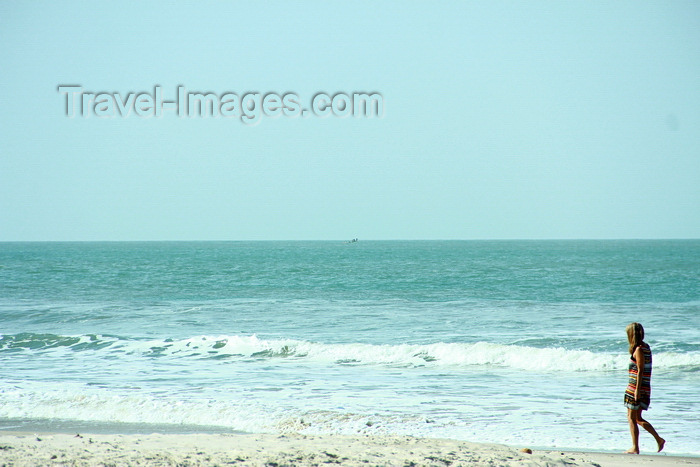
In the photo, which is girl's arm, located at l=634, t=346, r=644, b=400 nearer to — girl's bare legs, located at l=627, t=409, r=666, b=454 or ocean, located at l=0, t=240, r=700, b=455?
girl's bare legs, located at l=627, t=409, r=666, b=454

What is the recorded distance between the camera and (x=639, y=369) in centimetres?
679

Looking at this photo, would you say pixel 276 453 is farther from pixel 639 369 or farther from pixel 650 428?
pixel 650 428

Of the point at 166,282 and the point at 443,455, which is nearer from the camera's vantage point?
the point at 443,455

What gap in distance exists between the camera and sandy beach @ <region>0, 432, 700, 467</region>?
225 inches

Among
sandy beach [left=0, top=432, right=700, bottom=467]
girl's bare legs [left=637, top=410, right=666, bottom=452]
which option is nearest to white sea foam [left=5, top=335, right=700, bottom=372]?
girl's bare legs [left=637, top=410, right=666, bottom=452]

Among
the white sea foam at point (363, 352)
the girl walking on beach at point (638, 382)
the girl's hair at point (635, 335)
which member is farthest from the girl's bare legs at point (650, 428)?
the white sea foam at point (363, 352)

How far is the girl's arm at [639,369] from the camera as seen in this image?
6719mm

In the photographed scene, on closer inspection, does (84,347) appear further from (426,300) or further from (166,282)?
(166,282)

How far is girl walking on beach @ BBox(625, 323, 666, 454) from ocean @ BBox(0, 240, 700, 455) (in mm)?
556

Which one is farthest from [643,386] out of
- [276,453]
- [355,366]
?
[355,366]

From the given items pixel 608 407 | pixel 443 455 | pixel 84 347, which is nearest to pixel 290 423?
pixel 443 455

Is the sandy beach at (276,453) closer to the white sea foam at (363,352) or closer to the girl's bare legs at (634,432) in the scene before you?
the girl's bare legs at (634,432)

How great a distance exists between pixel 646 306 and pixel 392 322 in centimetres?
1148

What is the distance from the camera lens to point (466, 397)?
32.5 ft
